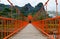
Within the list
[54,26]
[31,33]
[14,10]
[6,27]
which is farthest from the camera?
[14,10]

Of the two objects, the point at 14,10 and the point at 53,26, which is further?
the point at 14,10

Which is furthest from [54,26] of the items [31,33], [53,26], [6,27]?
[31,33]

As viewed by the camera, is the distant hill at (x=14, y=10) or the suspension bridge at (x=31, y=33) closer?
the suspension bridge at (x=31, y=33)

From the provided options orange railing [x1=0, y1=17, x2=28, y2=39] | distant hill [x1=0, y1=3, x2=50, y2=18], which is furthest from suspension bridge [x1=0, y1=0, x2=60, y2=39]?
distant hill [x1=0, y1=3, x2=50, y2=18]

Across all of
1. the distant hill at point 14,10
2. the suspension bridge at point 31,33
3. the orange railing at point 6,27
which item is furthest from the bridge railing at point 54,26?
the distant hill at point 14,10

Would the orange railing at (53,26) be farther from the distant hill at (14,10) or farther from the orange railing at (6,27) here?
the distant hill at (14,10)

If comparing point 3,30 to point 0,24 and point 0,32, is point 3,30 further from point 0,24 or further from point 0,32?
point 0,24

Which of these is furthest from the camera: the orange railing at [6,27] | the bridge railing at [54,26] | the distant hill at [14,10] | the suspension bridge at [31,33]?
the distant hill at [14,10]

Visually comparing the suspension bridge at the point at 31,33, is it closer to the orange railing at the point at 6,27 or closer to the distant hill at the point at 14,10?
the orange railing at the point at 6,27

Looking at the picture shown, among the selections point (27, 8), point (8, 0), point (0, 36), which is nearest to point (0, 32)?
point (0, 36)

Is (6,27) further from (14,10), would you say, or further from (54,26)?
(14,10)

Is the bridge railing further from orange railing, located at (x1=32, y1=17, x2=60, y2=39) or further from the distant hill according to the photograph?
the distant hill

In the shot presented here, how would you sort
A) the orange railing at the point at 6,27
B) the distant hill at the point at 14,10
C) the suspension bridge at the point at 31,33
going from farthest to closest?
the distant hill at the point at 14,10
the orange railing at the point at 6,27
the suspension bridge at the point at 31,33

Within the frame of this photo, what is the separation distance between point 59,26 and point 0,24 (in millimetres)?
1723
